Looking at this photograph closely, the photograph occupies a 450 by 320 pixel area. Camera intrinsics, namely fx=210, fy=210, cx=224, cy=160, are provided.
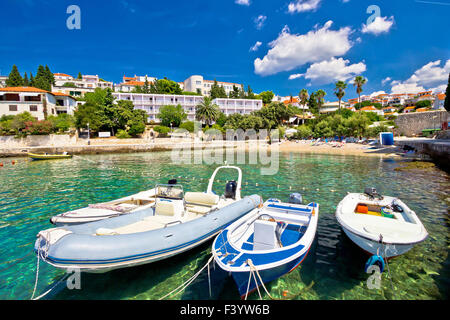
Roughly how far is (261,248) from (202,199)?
3700mm

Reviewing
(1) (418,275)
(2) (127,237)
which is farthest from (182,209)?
(1) (418,275)

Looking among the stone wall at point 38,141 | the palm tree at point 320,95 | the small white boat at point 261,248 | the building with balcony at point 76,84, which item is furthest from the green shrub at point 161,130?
the palm tree at point 320,95

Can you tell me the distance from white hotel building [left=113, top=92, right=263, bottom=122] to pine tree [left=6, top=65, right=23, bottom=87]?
33156 mm

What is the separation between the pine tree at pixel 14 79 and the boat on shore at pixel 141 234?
95.9 m

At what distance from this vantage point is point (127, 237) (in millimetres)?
5457

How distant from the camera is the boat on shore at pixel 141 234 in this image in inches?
193

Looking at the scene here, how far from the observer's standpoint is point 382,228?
20.7ft

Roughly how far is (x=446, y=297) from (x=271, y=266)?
4.64 meters

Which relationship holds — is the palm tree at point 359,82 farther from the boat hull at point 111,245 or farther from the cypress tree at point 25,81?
the cypress tree at point 25,81

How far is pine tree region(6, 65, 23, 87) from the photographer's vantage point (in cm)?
7062

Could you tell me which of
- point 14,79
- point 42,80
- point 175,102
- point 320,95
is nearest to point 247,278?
point 175,102

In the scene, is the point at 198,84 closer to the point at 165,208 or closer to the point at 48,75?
the point at 48,75

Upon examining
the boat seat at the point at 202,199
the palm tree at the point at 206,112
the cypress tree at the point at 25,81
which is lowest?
the boat seat at the point at 202,199
